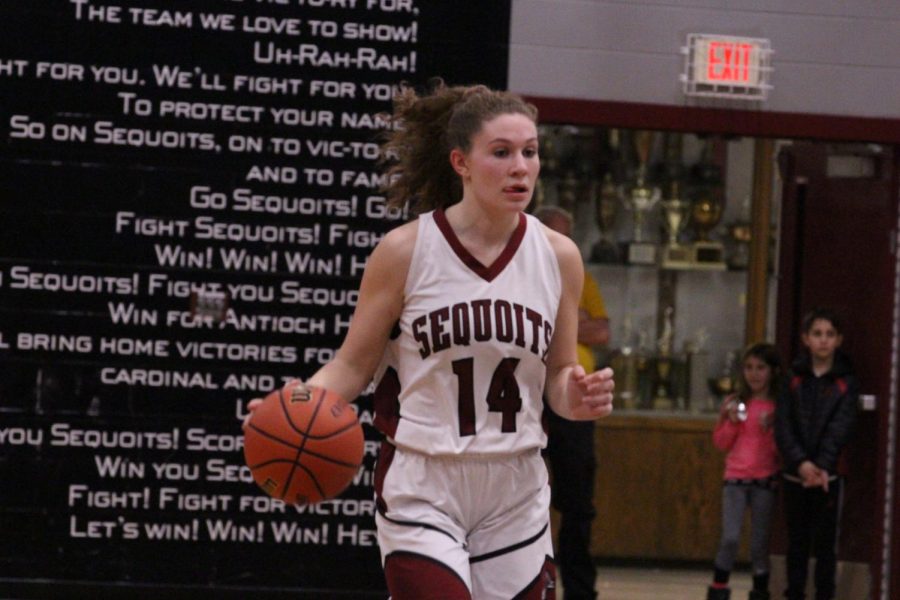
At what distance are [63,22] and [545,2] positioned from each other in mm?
2217

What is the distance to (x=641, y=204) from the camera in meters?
9.91

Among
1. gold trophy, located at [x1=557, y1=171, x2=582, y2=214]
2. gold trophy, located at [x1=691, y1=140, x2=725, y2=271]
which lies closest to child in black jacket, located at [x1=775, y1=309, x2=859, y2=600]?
gold trophy, located at [x1=691, y1=140, x2=725, y2=271]

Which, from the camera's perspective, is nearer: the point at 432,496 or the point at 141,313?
the point at 432,496

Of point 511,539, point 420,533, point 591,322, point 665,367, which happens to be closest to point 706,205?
point 665,367

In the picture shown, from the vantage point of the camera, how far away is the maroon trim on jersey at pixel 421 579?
3.71 metres

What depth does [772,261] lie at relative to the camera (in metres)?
9.92

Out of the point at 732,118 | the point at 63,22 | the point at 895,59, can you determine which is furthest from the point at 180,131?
the point at 895,59

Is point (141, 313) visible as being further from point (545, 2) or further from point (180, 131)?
point (545, 2)

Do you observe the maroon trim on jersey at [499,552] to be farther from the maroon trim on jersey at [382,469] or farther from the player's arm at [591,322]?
the player's arm at [591,322]

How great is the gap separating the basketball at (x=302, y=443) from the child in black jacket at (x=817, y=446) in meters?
4.13

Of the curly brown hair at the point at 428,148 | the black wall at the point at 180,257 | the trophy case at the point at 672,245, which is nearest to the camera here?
the curly brown hair at the point at 428,148

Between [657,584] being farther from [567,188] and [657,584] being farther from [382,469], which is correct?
[382,469]

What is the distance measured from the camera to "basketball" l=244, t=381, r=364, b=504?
151 inches

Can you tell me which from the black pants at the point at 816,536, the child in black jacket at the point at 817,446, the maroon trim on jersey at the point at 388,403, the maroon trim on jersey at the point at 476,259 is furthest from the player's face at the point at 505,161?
the black pants at the point at 816,536
